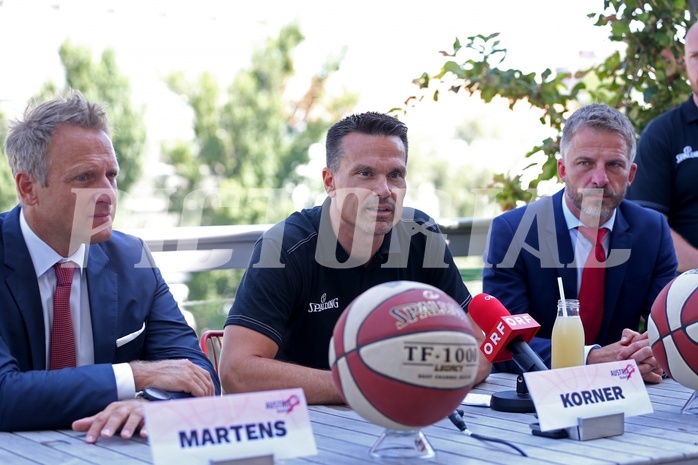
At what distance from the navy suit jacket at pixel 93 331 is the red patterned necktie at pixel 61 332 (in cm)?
4

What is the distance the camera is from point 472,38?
215 inches

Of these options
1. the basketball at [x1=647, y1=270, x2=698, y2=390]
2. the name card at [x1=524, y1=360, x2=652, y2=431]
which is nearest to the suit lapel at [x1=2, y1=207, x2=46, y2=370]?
the name card at [x1=524, y1=360, x2=652, y2=431]

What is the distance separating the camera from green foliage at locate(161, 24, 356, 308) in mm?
21266

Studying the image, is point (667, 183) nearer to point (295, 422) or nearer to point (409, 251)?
point (409, 251)

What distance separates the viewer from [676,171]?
472cm

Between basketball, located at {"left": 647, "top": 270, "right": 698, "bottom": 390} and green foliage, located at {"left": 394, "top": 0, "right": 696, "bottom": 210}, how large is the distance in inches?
111

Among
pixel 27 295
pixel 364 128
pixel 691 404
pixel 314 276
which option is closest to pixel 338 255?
pixel 314 276

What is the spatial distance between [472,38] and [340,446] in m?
3.60

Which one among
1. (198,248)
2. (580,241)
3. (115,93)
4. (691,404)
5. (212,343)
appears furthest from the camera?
(115,93)

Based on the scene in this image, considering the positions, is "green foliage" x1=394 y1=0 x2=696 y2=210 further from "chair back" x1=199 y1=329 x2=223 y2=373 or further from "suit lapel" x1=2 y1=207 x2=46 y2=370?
"suit lapel" x1=2 y1=207 x2=46 y2=370

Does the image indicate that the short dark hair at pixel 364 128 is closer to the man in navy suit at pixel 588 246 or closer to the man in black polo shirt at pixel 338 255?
the man in black polo shirt at pixel 338 255

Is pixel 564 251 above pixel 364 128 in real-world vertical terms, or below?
below

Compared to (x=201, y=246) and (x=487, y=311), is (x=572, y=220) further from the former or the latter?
(x=201, y=246)

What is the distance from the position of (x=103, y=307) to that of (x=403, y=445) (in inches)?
53.3
